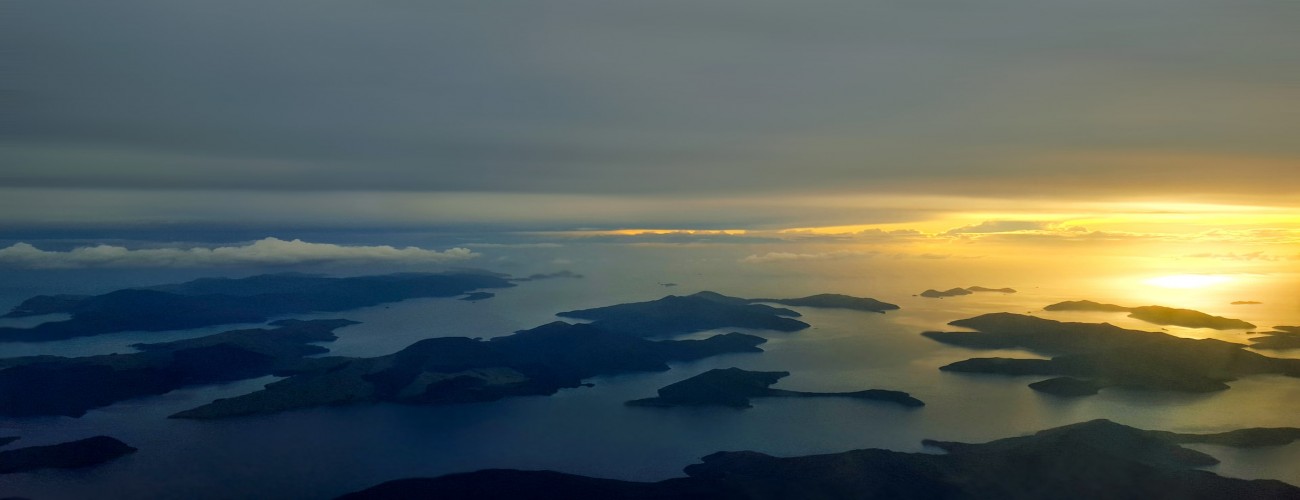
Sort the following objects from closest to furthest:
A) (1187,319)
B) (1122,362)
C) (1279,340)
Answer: (1122,362)
(1279,340)
(1187,319)

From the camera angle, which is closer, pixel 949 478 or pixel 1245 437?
pixel 949 478

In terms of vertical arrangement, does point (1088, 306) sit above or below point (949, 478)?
above

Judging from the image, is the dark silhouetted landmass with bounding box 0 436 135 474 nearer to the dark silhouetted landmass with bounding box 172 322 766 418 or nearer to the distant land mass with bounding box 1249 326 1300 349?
the dark silhouetted landmass with bounding box 172 322 766 418

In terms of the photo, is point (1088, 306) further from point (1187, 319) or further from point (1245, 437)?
point (1245, 437)

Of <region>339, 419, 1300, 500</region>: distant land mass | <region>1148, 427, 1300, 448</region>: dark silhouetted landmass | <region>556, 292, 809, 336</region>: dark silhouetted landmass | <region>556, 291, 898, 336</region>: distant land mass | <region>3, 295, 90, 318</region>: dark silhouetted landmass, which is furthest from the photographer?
Answer: <region>3, 295, 90, 318</region>: dark silhouetted landmass

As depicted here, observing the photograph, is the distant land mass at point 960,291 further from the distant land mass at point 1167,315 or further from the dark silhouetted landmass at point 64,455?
the dark silhouetted landmass at point 64,455

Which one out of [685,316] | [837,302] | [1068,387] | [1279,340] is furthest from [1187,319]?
[685,316]

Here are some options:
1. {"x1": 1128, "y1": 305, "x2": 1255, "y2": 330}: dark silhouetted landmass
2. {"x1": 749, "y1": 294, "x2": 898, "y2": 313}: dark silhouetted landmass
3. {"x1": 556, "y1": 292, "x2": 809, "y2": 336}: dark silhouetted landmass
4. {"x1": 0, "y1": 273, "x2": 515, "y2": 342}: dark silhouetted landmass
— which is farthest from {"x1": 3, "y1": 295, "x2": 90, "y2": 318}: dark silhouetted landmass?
{"x1": 1128, "y1": 305, "x2": 1255, "y2": 330}: dark silhouetted landmass
